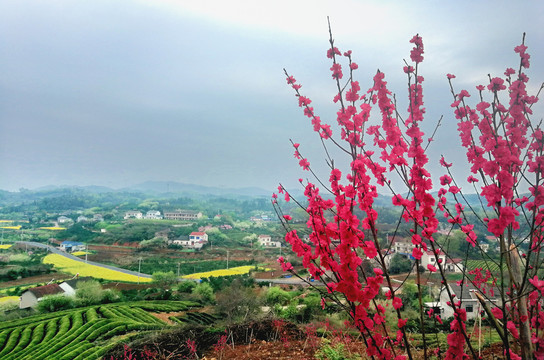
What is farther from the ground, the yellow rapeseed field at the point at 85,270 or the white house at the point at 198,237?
the white house at the point at 198,237

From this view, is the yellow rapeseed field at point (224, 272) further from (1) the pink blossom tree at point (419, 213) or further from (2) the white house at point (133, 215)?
(2) the white house at point (133, 215)

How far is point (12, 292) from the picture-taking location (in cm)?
2648

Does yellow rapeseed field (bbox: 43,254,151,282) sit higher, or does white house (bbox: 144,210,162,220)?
white house (bbox: 144,210,162,220)

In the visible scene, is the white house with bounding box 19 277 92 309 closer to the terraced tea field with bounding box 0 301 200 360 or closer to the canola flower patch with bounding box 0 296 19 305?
the canola flower patch with bounding box 0 296 19 305

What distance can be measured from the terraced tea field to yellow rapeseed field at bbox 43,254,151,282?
16.0m

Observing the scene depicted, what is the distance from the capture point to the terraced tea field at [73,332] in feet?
38.3

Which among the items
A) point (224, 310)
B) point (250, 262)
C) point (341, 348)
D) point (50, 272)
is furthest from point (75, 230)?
point (341, 348)

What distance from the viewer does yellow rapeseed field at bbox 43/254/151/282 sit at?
112 feet

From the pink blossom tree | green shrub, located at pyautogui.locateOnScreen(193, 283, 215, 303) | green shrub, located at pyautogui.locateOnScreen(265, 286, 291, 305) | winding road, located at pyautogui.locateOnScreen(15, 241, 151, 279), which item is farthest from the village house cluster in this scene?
the pink blossom tree

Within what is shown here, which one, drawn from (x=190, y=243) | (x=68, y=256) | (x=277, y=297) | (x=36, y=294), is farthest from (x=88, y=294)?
(x=190, y=243)

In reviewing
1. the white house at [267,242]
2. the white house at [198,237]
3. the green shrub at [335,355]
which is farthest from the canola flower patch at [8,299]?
the white house at [267,242]

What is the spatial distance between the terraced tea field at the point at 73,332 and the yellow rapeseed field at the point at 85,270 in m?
16.0

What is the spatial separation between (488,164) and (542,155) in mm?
504

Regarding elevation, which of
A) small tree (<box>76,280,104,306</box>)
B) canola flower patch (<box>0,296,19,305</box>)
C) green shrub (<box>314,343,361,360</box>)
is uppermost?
green shrub (<box>314,343,361,360</box>)
